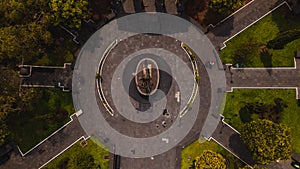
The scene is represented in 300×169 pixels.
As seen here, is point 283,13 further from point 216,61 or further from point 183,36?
point 183,36

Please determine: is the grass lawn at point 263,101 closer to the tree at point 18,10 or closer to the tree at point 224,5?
the tree at point 224,5

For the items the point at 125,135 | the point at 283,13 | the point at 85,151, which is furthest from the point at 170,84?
the point at 283,13

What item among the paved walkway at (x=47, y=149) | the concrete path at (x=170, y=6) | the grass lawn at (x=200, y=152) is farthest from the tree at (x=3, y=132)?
the concrete path at (x=170, y=6)

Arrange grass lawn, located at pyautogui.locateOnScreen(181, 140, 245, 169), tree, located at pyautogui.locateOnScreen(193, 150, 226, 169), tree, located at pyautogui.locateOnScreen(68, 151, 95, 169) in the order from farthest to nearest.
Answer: grass lawn, located at pyautogui.locateOnScreen(181, 140, 245, 169) → tree, located at pyautogui.locateOnScreen(193, 150, 226, 169) → tree, located at pyautogui.locateOnScreen(68, 151, 95, 169)

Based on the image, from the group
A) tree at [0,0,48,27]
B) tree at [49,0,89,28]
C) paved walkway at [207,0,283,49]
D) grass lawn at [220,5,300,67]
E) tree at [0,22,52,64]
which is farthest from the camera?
paved walkway at [207,0,283,49]

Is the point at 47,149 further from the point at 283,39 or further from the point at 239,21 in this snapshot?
the point at 283,39

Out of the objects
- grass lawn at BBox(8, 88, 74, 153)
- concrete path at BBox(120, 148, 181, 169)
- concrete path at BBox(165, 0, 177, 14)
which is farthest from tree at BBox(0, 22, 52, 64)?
concrete path at BBox(120, 148, 181, 169)

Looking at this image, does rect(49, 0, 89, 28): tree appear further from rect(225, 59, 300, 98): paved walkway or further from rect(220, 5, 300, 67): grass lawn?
rect(225, 59, 300, 98): paved walkway
